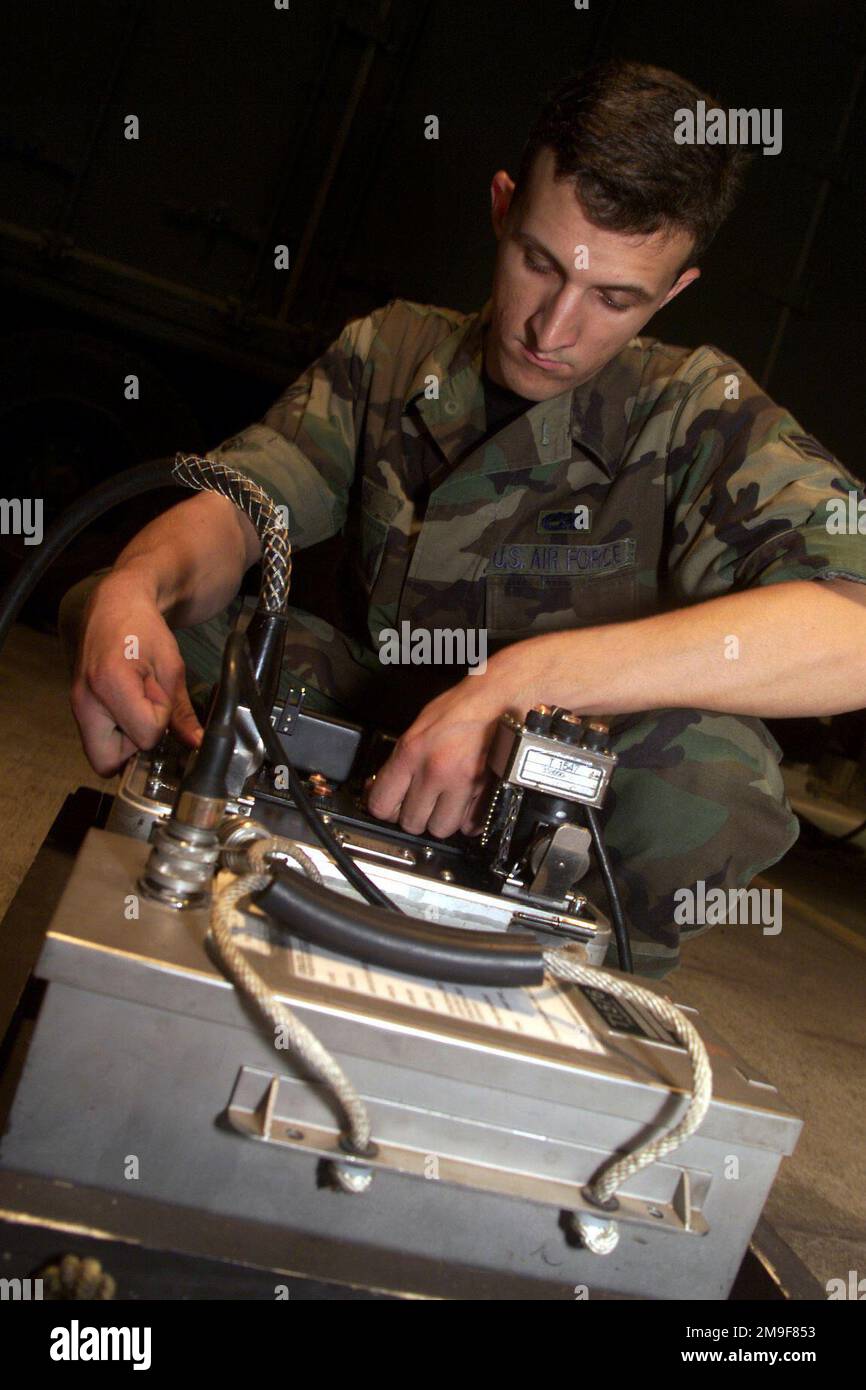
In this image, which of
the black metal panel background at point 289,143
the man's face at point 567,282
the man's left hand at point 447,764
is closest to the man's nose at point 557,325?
the man's face at point 567,282

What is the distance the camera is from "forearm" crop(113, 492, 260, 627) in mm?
1247

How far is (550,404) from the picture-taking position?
1653 millimetres

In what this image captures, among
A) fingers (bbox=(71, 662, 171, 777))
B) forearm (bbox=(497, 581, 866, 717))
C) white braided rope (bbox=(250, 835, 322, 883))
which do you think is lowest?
fingers (bbox=(71, 662, 171, 777))

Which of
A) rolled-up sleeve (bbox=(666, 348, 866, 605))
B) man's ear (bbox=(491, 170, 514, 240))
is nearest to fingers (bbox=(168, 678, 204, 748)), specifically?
rolled-up sleeve (bbox=(666, 348, 866, 605))

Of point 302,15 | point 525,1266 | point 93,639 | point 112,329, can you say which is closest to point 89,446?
point 112,329

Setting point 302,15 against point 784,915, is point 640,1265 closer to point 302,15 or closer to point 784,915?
point 784,915

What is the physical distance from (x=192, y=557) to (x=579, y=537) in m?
0.61

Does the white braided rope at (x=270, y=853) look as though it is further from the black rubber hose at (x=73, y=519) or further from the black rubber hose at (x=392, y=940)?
the black rubber hose at (x=73, y=519)

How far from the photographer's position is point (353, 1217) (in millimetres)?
620

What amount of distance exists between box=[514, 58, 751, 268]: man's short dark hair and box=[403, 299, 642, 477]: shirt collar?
234 mm

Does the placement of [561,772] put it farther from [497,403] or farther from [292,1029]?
[497,403]

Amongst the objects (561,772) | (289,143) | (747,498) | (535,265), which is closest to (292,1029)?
(561,772)

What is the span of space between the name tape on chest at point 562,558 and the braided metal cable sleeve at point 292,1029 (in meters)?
1.14

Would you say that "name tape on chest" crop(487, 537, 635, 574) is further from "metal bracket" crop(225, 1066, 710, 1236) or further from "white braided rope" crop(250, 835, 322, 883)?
"metal bracket" crop(225, 1066, 710, 1236)
